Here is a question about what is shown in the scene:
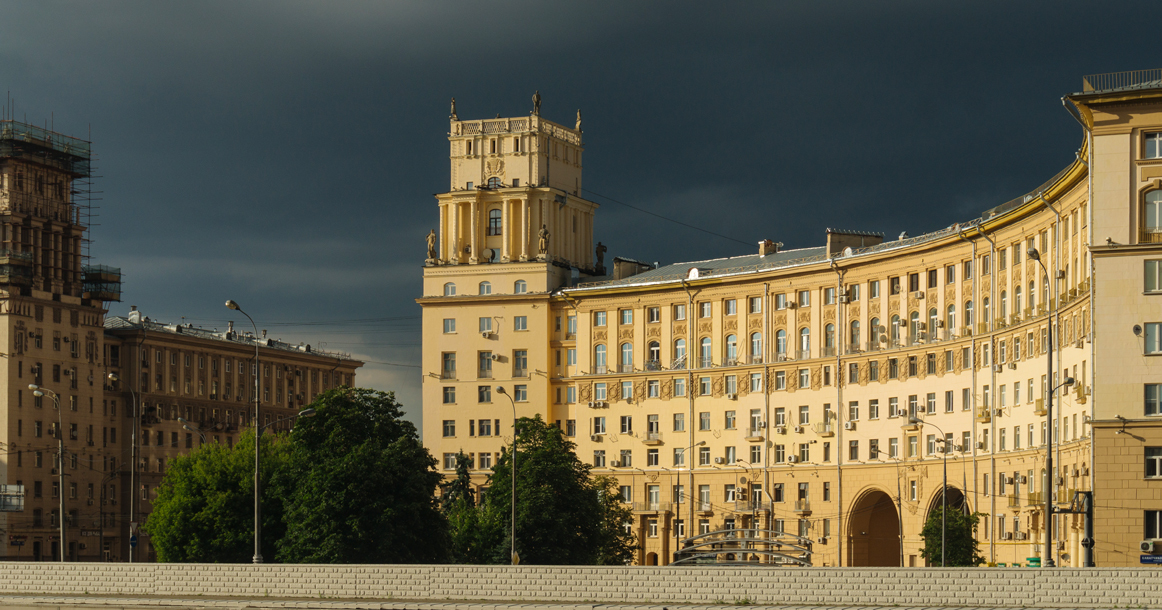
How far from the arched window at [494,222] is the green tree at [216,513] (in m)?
42.5

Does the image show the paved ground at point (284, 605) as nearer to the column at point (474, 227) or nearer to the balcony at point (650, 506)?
the balcony at point (650, 506)

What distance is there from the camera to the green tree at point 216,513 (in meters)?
83.9

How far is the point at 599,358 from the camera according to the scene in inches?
4909

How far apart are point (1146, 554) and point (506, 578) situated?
3092 centimetres

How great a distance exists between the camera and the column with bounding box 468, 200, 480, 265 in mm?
130000

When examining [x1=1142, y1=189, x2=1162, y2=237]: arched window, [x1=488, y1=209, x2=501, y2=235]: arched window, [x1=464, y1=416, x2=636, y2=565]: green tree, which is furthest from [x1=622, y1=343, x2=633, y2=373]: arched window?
[x1=1142, y1=189, x2=1162, y2=237]: arched window

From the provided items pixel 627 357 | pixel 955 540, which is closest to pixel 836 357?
pixel 627 357

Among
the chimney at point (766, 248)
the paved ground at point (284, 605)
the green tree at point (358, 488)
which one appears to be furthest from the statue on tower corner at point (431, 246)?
the paved ground at point (284, 605)

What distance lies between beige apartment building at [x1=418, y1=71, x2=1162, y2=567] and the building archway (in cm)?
16

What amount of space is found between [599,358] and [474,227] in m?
16.2

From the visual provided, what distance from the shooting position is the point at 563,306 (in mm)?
126812

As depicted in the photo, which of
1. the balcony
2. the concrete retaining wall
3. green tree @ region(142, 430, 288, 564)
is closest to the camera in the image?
the concrete retaining wall

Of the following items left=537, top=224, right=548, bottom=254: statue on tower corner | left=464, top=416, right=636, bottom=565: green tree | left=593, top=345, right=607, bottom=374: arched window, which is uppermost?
left=537, top=224, right=548, bottom=254: statue on tower corner

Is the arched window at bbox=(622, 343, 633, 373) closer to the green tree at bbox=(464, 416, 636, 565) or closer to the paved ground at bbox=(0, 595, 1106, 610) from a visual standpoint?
the green tree at bbox=(464, 416, 636, 565)
